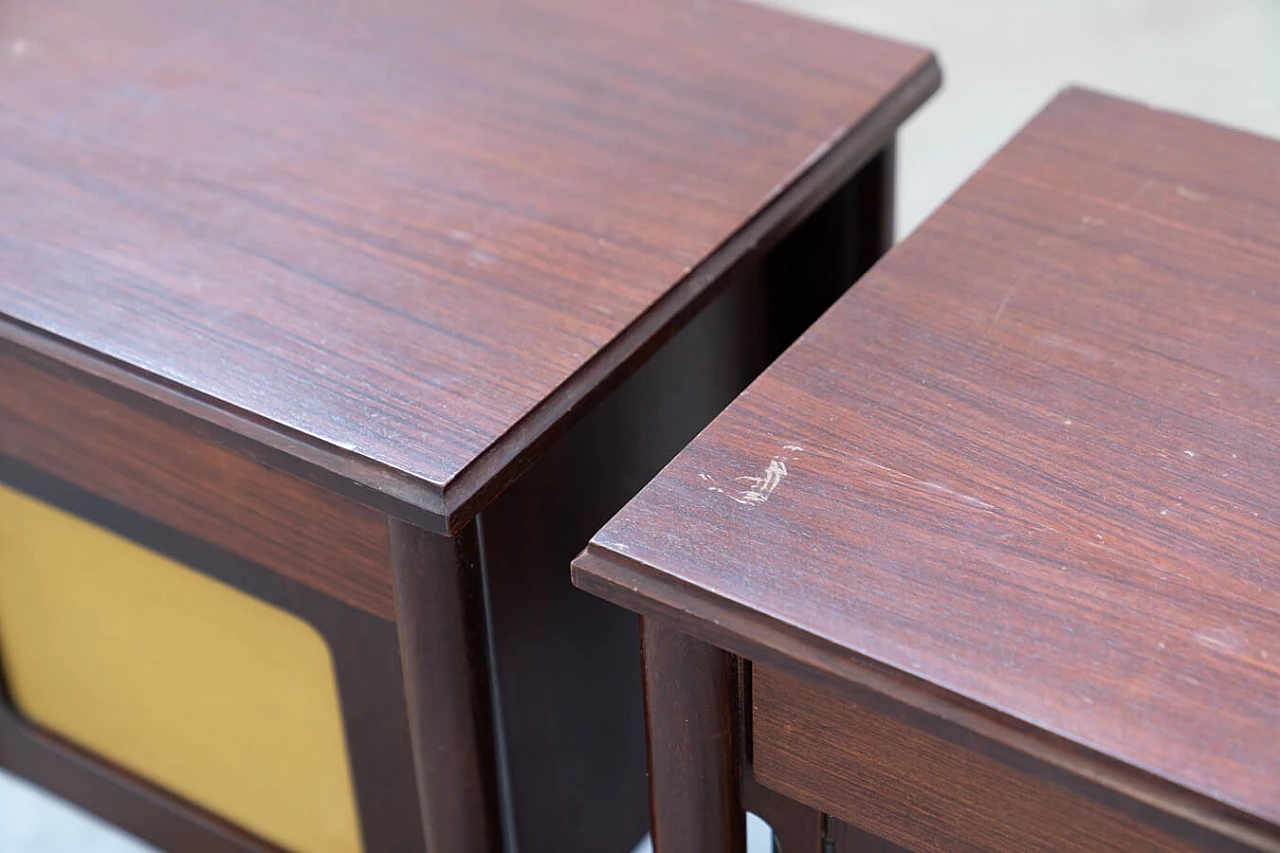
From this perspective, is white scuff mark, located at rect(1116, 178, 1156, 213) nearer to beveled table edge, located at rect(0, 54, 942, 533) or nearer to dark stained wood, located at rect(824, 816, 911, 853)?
beveled table edge, located at rect(0, 54, 942, 533)

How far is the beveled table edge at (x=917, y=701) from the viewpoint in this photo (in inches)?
22.1

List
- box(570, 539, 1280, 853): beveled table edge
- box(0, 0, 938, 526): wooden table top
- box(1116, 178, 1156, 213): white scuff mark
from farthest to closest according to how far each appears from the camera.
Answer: box(1116, 178, 1156, 213): white scuff mark
box(0, 0, 938, 526): wooden table top
box(570, 539, 1280, 853): beveled table edge

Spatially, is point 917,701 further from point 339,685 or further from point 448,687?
point 339,685

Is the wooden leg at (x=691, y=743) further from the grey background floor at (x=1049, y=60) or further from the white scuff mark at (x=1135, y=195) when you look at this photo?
the grey background floor at (x=1049, y=60)

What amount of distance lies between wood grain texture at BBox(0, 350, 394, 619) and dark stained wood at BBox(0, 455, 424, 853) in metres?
0.01

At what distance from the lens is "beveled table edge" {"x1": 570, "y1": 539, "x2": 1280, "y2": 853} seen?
56 cm

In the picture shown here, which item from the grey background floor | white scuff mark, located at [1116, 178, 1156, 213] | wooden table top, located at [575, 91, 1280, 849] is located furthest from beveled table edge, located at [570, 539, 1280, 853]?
the grey background floor

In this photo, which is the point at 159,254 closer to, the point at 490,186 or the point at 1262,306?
the point at 490,186

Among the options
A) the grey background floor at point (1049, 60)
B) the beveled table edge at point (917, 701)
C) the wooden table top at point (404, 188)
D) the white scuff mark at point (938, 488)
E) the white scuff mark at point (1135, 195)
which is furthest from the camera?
the grey background floor at point (1049, 60)

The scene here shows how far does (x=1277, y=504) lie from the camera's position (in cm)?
68

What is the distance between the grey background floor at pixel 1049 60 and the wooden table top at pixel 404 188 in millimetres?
883

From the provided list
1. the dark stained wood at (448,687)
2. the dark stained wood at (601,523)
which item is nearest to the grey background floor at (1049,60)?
the dark stained wood at (601,523)

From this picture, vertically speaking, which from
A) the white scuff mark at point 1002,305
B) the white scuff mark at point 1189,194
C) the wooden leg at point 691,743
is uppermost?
the white scuff mark at point 1189,194

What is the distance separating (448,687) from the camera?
31.9 inches
